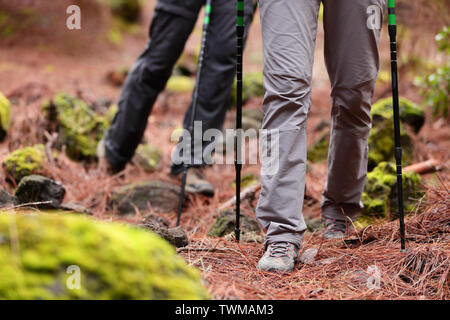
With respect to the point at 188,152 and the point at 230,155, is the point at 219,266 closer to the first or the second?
the point at 188,152

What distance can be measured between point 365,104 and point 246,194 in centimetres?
121

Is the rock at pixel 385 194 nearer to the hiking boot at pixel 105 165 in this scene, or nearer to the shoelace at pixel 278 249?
the shoelace at pixel 278 249

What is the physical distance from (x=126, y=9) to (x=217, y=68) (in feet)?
35.7

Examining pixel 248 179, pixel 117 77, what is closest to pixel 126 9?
→ pixel 117 77

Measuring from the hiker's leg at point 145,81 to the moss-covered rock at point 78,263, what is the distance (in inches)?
107

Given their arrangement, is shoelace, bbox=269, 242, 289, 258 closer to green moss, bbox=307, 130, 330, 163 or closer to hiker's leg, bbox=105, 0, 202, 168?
hiker's leg, bbox=105, 0, 202, 168

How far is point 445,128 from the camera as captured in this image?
541 centimetres

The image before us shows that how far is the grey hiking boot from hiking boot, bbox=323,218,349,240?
58cm

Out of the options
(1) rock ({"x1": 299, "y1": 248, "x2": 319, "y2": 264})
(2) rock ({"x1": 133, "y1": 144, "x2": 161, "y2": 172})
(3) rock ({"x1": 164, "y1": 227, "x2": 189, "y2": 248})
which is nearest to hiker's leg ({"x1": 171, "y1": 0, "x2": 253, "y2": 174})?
(2) rock ({"x1": 133, "y1": 144, "x2": 161, "y2": 172})

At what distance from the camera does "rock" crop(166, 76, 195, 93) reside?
8.34m

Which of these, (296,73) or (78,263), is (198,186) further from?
(78,263)

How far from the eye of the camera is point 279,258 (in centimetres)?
208

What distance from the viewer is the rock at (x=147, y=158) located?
438cm

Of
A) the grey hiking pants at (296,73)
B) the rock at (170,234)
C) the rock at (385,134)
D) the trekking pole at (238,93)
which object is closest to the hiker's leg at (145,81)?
the trekking pole at (238,93)
